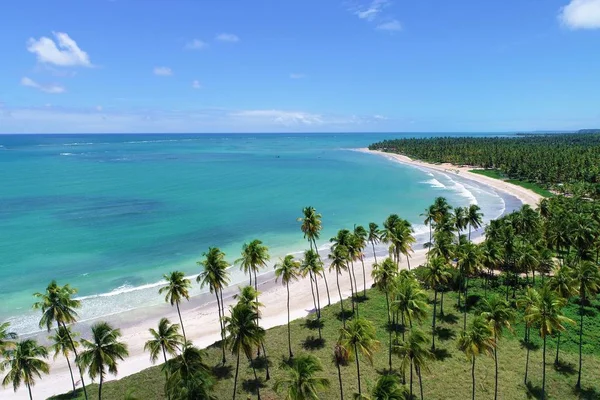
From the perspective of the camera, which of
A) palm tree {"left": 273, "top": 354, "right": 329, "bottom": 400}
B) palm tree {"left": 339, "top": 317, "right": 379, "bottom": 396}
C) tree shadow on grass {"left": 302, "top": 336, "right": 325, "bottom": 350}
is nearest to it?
palm tree {"left": 273, "top": 354, "right": 329, "bottom": 400}

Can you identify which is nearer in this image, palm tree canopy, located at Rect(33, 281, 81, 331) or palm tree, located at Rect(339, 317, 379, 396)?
palm tree, located at Rect(339, 317, 379, 396)

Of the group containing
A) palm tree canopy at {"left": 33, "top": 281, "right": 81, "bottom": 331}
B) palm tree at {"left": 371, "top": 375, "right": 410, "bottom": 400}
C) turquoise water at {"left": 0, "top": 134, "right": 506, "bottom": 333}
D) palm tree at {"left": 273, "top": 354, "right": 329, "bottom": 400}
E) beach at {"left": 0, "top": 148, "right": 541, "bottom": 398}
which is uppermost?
palm tree canopy at {"left": 33, "top": 281, "right": 81, "bottom": 331}

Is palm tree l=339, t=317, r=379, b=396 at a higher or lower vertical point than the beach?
higher

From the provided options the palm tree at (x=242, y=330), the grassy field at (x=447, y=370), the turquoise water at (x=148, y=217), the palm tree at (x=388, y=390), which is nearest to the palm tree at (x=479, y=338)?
the grassy field at (x=447, y=370)

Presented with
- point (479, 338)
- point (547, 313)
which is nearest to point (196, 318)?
point (479, 338)

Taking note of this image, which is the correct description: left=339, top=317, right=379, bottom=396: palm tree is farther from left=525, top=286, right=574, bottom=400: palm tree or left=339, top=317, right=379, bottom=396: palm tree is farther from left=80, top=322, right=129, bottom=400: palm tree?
left=80, top=322, right=129, bottom=400: palm tree

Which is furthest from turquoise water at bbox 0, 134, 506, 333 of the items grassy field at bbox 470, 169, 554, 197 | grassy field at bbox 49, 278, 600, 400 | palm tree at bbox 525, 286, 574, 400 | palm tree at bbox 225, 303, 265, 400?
palm tree at bbox 525, 286, 574, 400

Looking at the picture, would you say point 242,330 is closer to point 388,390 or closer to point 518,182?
point 388,390
